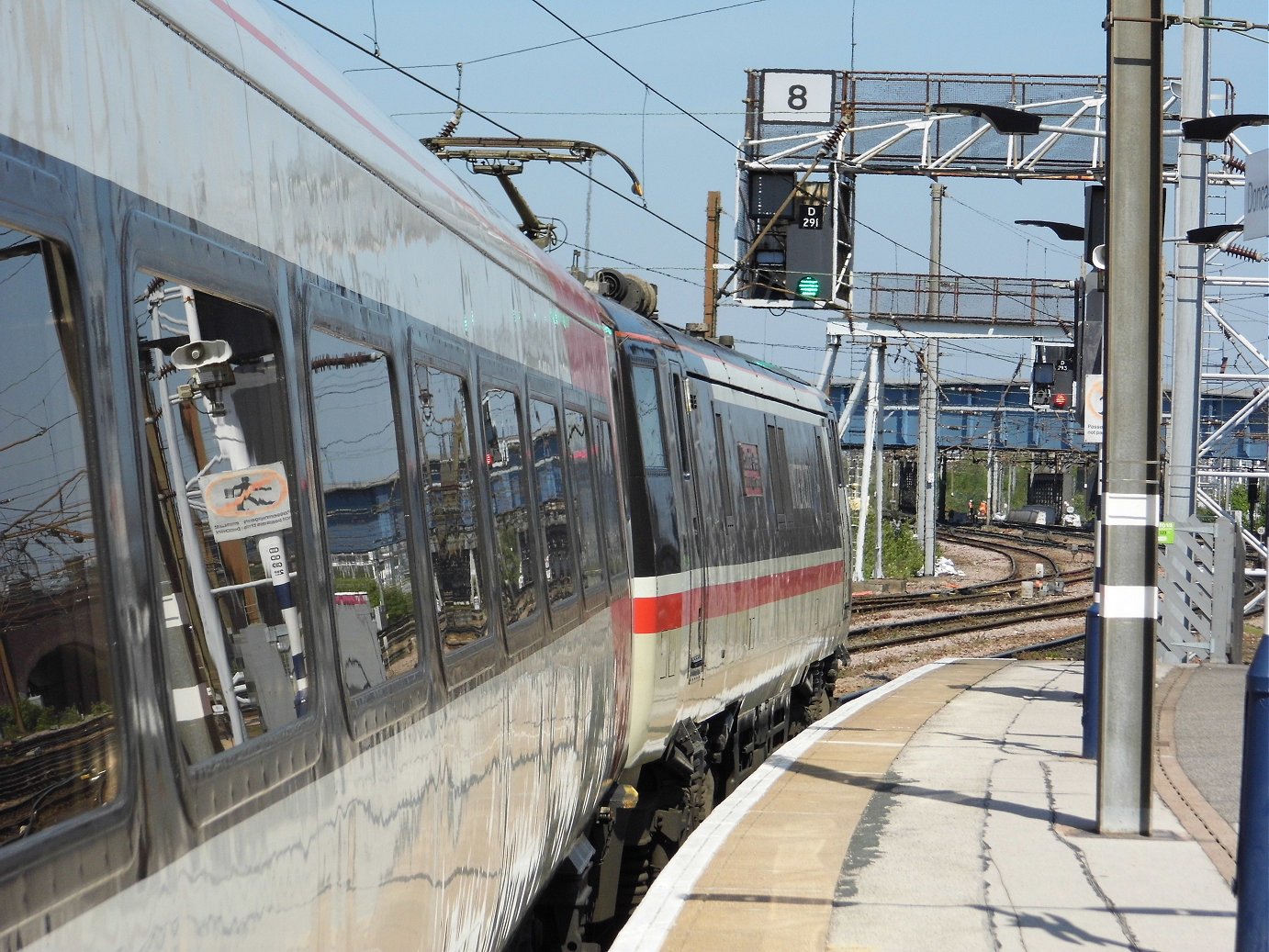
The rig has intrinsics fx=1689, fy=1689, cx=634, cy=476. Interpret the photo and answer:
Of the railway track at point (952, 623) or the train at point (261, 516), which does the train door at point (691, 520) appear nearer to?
the train at point (261, 516)

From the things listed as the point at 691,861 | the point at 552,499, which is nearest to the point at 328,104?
the point at 552,499

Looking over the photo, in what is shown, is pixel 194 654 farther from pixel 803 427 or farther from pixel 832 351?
pixel 832 351

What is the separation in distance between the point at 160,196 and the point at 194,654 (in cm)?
75

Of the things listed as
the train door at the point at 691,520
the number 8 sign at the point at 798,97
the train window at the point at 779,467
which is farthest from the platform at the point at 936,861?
the number 8 sign at the point at 798,97

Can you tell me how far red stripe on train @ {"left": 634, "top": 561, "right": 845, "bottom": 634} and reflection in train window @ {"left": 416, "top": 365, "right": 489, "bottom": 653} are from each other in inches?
147

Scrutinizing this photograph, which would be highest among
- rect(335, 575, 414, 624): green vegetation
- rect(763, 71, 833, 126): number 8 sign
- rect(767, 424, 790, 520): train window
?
rect(763, 71, 833, 126): number 8 sign

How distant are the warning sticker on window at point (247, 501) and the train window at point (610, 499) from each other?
182 inches

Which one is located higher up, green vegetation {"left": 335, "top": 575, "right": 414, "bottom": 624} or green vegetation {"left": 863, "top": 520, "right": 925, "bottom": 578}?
green vegetation {"left": 335, "top": 575, "right": 414, "bottom": 624}

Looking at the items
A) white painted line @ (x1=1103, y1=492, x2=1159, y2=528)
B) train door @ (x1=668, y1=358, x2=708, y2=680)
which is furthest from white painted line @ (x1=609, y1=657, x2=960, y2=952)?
white painted line @ (x1=1103, y1=492, x2=1159, y2=528)

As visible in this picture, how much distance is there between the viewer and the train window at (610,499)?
7.98 metres

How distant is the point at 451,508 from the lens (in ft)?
16.1

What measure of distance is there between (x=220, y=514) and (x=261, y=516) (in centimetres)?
19

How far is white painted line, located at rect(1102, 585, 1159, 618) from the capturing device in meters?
9.09

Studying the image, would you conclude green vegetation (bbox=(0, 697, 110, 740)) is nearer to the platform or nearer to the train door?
the platform
